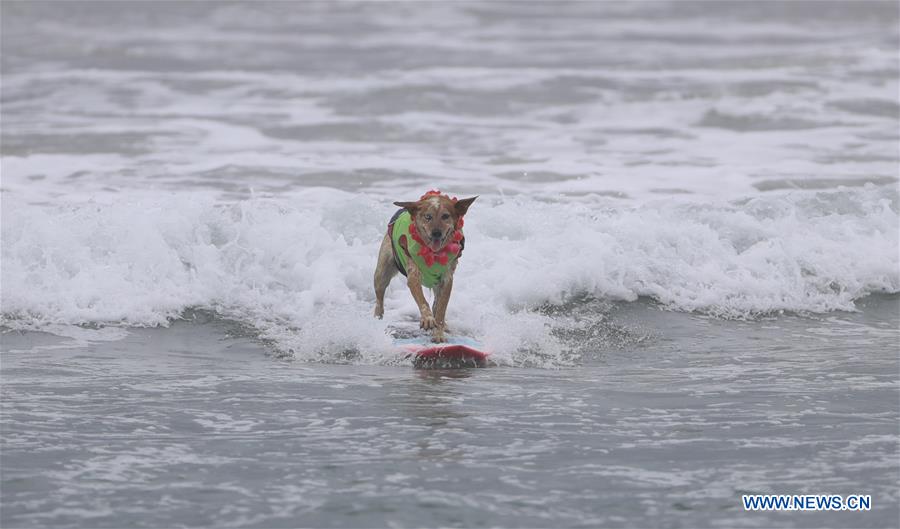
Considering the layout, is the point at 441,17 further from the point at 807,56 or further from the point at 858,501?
the point at 858,501

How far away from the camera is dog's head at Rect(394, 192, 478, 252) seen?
923 cm

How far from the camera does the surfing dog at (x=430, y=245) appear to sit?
365 inches

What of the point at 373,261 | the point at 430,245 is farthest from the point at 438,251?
the point at 373,261

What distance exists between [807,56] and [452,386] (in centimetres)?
2064

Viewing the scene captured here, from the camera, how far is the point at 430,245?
9.40 meters

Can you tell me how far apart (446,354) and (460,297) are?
203 centimetres

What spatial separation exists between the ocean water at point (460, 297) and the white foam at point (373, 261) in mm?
37

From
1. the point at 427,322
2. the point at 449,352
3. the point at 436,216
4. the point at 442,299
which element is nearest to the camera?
the point at 436,216

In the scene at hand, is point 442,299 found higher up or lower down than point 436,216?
lower down

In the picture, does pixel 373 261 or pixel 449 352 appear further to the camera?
pixel 373 261

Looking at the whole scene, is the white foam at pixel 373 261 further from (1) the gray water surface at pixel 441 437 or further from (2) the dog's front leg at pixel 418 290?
(1) the gray water surface at pixel 441 437

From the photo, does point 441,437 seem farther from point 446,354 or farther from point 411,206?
point 411,206

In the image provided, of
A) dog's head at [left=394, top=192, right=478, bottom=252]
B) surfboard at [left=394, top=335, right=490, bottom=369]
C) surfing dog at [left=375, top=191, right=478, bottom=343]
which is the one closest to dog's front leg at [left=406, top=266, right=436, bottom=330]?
surfing dog at [left=375, top=191, right=478, bottom=343]

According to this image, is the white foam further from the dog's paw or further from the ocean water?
the dog's paw
